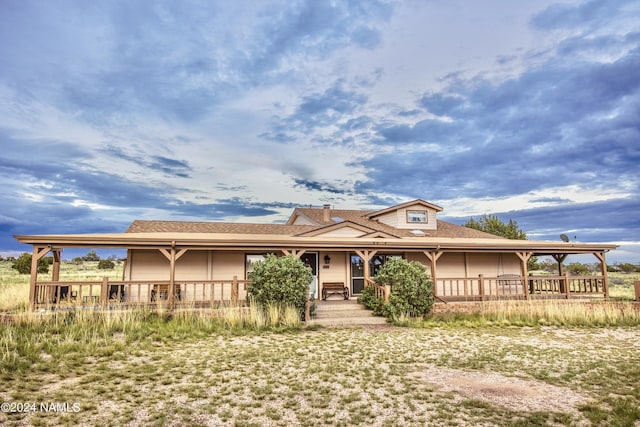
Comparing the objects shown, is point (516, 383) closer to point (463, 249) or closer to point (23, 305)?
point (463, 249)

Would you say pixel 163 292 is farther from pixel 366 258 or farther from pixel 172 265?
pixel 366 258

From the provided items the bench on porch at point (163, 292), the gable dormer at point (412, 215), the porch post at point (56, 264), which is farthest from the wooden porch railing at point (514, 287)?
the porch post at point (56, 264)

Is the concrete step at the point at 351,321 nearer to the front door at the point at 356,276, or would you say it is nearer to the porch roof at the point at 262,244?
the porch roof at the point at 262,244

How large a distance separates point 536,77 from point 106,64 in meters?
20.6

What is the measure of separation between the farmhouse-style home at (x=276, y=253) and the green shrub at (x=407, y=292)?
1.63ft

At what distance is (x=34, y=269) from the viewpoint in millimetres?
12336

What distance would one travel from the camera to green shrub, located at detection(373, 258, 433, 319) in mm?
12812

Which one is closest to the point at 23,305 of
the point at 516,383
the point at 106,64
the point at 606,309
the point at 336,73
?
the point at 106,64

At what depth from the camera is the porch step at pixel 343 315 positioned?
1229 centimetres

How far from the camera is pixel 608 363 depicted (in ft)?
26.3

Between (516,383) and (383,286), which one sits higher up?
(383,286)

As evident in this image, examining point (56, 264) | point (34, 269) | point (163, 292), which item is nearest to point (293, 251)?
point (163, 292)

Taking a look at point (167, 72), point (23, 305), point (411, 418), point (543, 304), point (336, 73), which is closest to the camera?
point (411, 418)

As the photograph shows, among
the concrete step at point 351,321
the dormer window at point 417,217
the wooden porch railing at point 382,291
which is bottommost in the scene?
the concrete step at point 351,321
